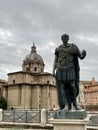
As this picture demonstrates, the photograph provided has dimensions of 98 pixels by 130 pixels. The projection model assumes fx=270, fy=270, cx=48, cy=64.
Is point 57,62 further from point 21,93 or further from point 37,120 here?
point 21,93

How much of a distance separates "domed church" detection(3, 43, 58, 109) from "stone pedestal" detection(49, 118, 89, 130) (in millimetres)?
62179

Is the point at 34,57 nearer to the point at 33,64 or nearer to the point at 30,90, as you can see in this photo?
the point at 33,64

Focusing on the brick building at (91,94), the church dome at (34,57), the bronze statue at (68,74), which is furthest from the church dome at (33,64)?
the bronze statue at (68,74)

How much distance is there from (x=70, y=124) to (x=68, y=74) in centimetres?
139

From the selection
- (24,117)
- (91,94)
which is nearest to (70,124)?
(24,117)

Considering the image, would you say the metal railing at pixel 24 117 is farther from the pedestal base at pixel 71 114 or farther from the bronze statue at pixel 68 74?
the pedestal base at pixel 71 114

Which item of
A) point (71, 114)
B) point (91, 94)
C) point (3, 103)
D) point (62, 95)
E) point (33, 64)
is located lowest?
point (71, 114)

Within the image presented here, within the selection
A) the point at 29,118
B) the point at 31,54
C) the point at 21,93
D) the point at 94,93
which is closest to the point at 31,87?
the point at 21,93

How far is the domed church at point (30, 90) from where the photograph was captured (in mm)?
69312

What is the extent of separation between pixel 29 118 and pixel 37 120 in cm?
62

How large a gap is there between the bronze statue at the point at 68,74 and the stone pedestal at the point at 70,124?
0.47m

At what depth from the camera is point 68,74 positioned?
24.9ft

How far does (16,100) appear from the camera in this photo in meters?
69.4

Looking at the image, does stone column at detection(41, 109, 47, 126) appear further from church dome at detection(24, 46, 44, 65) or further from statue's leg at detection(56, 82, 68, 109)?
church dome at detection(24, 46, 44, 65)
